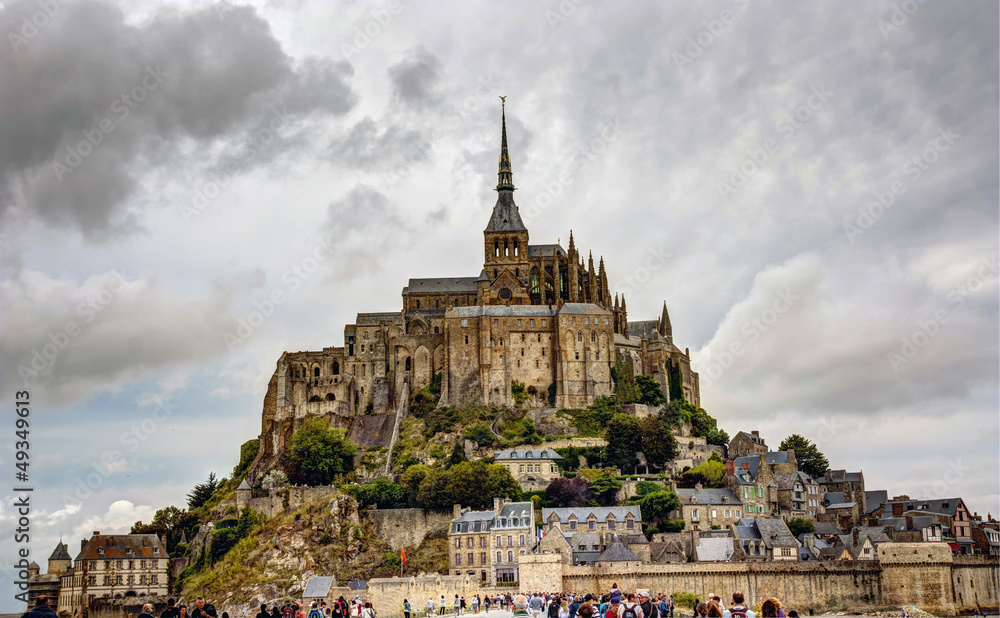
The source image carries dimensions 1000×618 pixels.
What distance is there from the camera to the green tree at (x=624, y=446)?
85500 mm

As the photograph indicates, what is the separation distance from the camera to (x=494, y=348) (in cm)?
9744

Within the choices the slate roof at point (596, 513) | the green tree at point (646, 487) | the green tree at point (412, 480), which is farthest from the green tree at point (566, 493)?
the green tree at point (412, 480)

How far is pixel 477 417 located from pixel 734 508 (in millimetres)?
25580

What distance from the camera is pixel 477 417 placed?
92.8m

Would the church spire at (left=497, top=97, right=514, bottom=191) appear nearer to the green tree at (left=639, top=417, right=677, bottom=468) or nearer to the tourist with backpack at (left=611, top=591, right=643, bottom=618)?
the green tree at (left=639, top=417, right=677, bottom=468)

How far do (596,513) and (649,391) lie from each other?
25060 mm

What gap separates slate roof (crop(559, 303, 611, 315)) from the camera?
97.6 metres

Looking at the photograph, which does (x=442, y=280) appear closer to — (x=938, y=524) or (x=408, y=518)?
(x=408, y=518)

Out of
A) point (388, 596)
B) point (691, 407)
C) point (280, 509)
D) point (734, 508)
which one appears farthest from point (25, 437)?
point (691, 407)

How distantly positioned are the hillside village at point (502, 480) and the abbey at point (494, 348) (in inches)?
7.7

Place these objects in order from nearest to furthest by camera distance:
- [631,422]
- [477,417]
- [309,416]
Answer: [631,422]
[477,417]
[309,416]

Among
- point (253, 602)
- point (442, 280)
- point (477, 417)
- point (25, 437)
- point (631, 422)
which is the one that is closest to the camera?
point (25, 437)

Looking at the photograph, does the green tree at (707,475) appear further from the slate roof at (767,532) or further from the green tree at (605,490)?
the slate roof at (767,532)

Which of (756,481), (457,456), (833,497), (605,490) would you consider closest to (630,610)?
(605,490)
